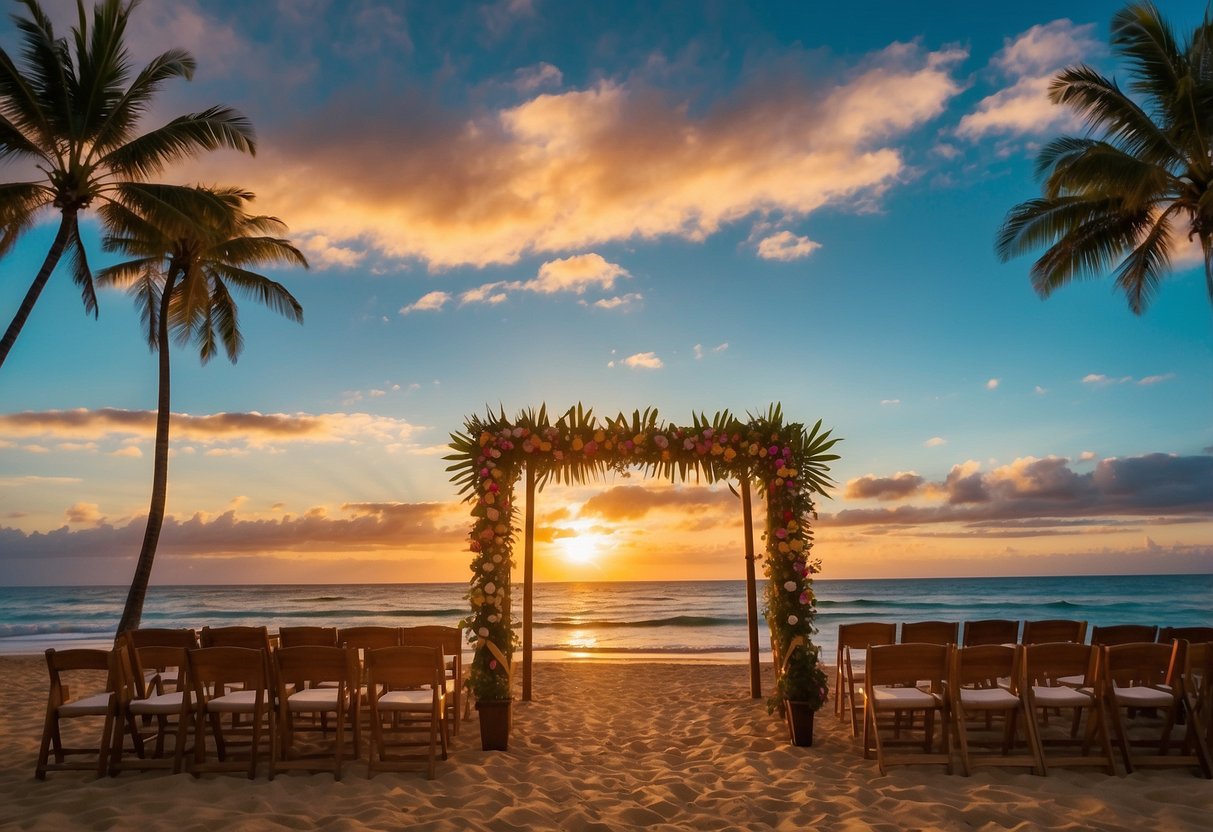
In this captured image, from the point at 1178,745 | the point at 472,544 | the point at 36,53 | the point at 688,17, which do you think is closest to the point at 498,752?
the point at 472,544

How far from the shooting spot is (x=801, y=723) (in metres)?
6.64

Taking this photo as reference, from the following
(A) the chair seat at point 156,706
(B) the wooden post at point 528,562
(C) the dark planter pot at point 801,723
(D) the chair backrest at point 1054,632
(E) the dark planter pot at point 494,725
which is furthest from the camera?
(B) the wooden post at point 528,562

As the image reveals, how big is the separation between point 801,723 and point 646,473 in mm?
2907

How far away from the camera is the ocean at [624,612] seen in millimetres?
24469

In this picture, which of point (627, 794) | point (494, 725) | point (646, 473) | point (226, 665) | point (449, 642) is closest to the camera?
point (627, 794)

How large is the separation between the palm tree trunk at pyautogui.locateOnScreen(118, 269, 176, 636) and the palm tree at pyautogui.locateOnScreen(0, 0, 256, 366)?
2686 millimetres

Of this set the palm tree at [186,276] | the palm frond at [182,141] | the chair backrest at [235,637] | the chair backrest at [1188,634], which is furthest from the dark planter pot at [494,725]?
the palm frond at [182,141]

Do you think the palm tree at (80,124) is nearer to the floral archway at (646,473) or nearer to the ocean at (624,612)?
the floral archway at (646,473)

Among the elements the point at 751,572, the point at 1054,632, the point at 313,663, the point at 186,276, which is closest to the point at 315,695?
the point at 313,663

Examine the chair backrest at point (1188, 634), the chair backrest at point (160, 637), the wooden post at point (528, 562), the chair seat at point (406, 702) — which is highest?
the wooden post at point (528, 562)

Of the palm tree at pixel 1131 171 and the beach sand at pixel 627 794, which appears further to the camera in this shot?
the palm tree at pixel 1131 171

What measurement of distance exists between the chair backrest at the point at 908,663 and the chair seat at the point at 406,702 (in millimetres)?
3438

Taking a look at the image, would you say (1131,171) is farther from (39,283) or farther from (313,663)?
(39,283)

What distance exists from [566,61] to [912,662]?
26.6ft
